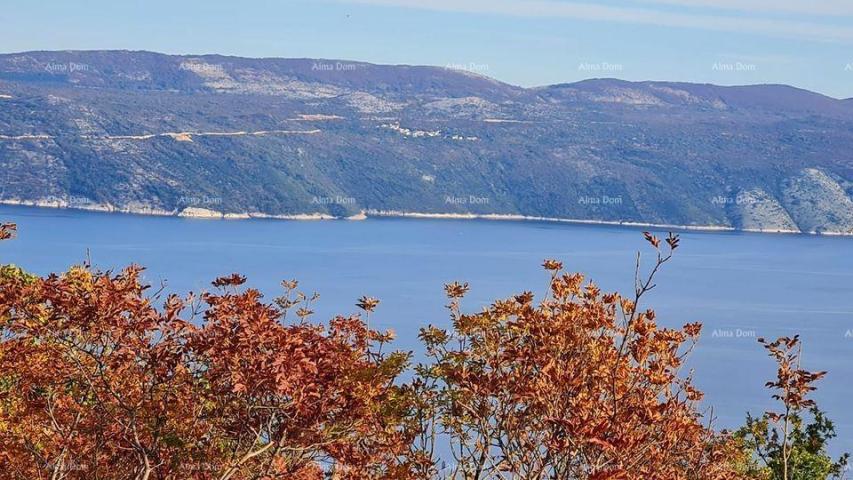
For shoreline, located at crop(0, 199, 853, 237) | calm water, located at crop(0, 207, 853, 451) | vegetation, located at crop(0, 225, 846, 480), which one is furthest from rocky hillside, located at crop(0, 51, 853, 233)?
vegetation, located at crop(0, 225, 846, 480)

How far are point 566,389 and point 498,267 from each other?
82.4m

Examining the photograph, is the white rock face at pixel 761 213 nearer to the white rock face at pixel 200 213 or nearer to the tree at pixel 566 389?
the white rock face at pixel 200 213

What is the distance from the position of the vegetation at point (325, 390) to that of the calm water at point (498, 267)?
3072 cm

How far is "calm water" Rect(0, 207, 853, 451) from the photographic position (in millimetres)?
54312

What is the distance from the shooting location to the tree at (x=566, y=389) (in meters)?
5.56

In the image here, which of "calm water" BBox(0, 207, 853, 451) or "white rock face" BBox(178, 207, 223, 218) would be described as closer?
"calm water" BBox(0, 207, 853, 451)

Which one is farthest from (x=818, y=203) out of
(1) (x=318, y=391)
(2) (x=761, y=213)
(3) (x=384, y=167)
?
(1) (x=318, y=391)

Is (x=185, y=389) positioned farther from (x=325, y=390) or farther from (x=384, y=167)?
(x=384, y=167)

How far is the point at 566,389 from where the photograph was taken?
5848mm

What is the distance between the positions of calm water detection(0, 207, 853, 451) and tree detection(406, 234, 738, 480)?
30697mm

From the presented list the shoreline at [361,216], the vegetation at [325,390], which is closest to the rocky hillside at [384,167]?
the shoreline at [361,216]

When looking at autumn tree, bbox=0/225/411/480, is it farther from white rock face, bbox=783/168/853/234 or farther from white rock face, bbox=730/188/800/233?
white rock face, bbox=783/168/853/234

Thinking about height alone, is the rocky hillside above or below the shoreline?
above

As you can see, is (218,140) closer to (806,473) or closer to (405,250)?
(405,250)
